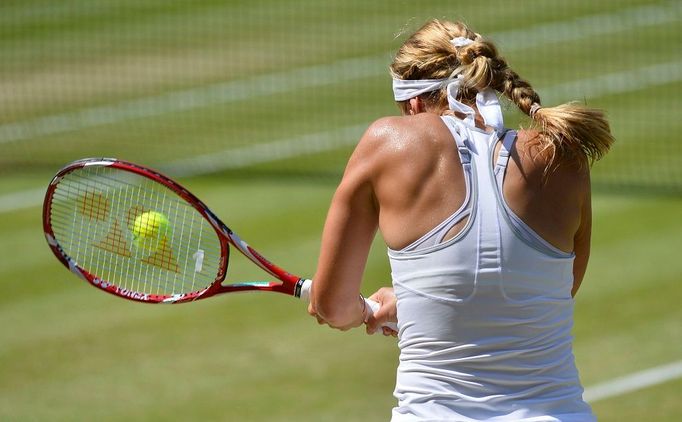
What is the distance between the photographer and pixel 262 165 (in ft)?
41.5

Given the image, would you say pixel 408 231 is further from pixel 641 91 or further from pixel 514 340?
pixel 641 91

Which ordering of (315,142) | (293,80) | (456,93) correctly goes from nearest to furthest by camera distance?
1. (456,93)
2. (315,142)
3. (293,80)

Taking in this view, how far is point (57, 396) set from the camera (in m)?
7.41

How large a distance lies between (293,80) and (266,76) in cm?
42

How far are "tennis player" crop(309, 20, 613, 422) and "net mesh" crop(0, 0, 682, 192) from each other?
6.91 m

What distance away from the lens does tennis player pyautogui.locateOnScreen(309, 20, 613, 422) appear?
384 centimetres

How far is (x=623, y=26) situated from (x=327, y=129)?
6715mm

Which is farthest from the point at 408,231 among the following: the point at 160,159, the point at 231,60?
the point at 231,60

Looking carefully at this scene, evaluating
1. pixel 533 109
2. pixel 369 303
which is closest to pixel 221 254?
pixel 369 303

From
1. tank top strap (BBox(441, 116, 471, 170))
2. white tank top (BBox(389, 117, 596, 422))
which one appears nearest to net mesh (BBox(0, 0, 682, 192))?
tank top strap (BBox(441, 116, 471, 170))

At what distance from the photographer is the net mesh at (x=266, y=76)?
1312cm

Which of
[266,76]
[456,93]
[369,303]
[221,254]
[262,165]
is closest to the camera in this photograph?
[456,93]

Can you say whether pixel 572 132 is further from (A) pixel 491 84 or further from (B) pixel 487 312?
(B) pixel 487 312

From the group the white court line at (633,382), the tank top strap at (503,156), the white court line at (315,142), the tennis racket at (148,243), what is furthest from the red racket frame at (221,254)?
the white court line at (315,142)
